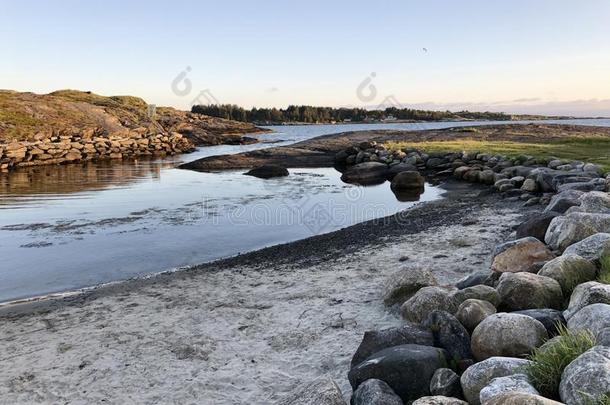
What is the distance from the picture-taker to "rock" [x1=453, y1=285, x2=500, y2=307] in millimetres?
6738

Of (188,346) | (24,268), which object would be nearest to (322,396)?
(188,346)

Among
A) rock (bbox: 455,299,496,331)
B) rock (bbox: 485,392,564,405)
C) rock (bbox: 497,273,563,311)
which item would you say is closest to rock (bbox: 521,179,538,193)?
rock (bbox: 497,273,563,311)

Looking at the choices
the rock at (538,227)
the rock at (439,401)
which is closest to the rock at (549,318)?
the rock at (439,401)

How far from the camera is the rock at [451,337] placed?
5574mm

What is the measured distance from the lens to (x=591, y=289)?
18.2 feet

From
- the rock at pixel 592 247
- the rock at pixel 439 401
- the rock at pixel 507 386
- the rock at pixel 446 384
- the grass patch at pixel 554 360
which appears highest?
the rock at pixel 592 247

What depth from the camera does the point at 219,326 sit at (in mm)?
8016

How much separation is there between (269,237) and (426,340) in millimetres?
10150

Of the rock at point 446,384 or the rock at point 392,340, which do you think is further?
the rock at point 392,340

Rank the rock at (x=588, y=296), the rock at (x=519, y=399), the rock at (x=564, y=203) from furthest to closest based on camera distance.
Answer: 1. the rock at (x=564, y=203)
2. the rock at (x=588, y=296)
3. the rock at (x=519, y=399)

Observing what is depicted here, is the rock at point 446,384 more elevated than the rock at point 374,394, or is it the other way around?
the rock at point 446,384

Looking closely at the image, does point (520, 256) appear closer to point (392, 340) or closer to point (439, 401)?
point (392, 340)

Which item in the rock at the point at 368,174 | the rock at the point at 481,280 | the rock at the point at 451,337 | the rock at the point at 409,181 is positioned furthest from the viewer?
the rock at the point at 368,174

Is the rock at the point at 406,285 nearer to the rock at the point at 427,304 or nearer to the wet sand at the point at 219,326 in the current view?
the wet sand at the point at 219,326
